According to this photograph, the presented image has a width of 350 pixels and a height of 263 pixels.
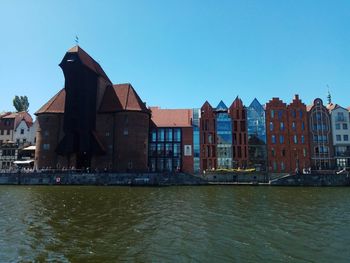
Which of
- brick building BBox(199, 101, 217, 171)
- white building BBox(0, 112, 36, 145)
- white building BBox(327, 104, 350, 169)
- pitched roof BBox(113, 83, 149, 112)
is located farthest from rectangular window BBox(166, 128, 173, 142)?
white building BBox(327, 104, 350, 169)

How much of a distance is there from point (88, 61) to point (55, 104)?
12464 millimetres

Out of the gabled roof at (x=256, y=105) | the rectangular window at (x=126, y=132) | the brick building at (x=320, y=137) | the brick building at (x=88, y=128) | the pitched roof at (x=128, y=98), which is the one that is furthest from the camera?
the gabled roof at (x=256, y=105)

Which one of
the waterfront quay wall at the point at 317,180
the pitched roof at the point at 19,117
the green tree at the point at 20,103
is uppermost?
the green tree at the point at 20,103

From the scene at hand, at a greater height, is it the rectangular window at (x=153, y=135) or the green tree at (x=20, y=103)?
the green tree at (x=20, y=103)

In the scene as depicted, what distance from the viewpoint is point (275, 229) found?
68.4 ft

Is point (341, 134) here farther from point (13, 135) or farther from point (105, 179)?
point (13, 135)

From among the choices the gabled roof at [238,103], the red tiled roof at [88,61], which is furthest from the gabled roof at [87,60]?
the gabled roof at [238,103]

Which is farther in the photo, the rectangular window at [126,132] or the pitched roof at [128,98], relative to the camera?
the pitched roof at [128,98]

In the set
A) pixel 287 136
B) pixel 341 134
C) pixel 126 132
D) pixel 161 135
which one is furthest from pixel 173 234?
pixel 341 134

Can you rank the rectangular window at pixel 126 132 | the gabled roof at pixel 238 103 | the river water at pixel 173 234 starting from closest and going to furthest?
the river water at pixel 173 234
the rectangular window at pixel 126 132
the gabled roof at pixel 238 103

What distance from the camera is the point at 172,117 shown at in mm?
83438

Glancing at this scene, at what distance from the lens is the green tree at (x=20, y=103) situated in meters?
114

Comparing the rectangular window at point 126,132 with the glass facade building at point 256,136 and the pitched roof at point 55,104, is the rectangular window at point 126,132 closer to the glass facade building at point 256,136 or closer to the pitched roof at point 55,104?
the pitched roof at point 55,104

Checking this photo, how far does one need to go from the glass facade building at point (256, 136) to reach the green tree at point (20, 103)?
76550 mm
